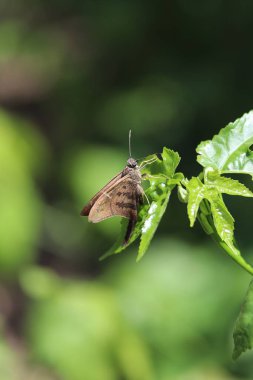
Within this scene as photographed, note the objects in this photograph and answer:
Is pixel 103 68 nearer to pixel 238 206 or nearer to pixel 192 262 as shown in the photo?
pixel 238 206

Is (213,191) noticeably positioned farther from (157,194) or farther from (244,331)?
(244,331)

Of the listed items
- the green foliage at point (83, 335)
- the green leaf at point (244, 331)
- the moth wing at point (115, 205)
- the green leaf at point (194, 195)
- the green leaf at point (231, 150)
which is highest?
the green leaf at point (231, 150)

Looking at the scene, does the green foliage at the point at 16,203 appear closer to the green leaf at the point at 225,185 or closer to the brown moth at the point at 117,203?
the brown moth at the point at 117,203

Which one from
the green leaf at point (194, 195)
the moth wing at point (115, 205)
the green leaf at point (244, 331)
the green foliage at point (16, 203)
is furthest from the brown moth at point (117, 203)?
the green foliage at point (16, 203)

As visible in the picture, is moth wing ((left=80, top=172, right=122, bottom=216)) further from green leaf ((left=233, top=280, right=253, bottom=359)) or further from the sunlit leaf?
green leaf ((left=233, top=280, right=253, bottom=359))

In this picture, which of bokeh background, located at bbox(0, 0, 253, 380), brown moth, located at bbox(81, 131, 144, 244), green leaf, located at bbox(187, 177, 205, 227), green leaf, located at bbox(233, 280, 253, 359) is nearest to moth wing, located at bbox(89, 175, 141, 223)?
brown moth, located at bbox(81, 131, 144, 244)

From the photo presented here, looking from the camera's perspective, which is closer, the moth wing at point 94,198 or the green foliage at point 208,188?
the green foliage at point 208,188
